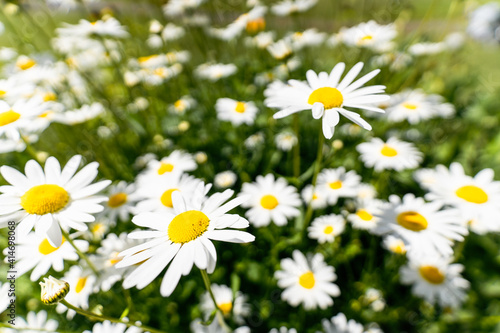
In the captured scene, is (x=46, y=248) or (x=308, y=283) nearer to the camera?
(x=46, y=248)

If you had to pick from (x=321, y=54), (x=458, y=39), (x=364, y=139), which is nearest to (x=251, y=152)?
(x=364, y=139)

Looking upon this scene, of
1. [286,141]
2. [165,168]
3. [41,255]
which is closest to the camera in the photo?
[41,255]

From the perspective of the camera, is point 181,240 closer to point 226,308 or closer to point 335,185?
point 226,308

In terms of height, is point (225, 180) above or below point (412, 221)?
below

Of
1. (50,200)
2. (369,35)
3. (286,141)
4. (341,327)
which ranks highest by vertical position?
(369,35)

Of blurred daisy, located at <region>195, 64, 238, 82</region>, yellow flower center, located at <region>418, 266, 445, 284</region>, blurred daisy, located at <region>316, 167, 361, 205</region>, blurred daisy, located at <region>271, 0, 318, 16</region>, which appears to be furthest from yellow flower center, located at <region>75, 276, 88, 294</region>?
blurred daisy, located at <region>271, 0, 318, 16</region>

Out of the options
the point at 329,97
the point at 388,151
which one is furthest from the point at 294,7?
the point at 329,97

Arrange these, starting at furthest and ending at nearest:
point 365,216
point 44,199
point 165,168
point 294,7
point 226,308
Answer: point 294,7 → point 165,168 → point 365,216 → point 226,308 → point 44,199
